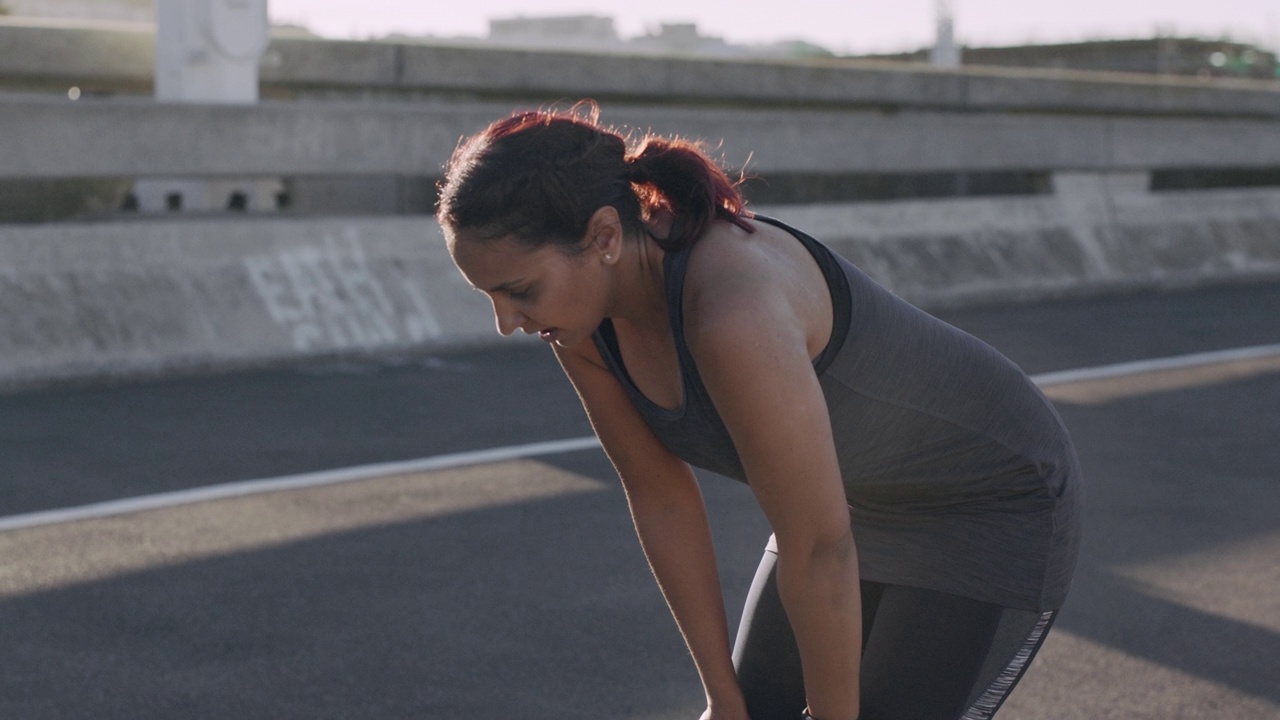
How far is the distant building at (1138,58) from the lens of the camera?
5903 cm

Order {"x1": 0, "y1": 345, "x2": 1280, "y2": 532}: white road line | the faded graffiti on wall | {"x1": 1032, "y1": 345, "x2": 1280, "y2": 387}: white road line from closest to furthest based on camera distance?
{"x1": 0, "y1": 345, "x2": 1280, "y2": 532}: white road line → the faded graffiti on wall → {"x1": 1032, "y1": 345, "x2": 1280, "y2": 387}: white road line

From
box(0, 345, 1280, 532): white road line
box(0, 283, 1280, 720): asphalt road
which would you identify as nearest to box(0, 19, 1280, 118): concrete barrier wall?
box(0, 283, 1280, 720): asphalt road

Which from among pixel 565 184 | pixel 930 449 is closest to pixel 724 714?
pixel 930 449

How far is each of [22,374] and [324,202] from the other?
19.4 ft

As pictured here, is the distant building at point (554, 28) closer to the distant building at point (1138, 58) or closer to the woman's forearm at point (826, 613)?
the distant building at point (1138, 58)

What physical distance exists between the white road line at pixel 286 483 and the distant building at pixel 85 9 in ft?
144

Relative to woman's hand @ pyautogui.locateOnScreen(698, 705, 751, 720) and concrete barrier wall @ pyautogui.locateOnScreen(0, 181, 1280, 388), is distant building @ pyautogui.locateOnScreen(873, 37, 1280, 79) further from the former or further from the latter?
woman's hand @ pyautogui.locateOnScreen(698, 705, 751, 720)

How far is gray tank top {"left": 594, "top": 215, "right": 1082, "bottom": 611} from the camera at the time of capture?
8.62ft

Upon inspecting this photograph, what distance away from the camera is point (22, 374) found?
27.8 ft

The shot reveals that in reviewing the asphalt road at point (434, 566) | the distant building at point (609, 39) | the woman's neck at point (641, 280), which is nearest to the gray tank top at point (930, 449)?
the woman's neck at point (641, 280)

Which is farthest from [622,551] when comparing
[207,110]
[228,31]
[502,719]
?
[228,31]

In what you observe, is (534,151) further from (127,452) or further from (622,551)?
(127,452)

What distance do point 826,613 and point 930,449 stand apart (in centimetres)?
40

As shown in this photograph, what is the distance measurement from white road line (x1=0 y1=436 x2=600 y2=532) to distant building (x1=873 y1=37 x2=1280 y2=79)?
2121 inches
